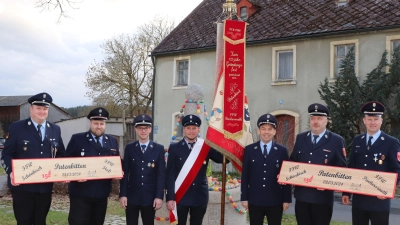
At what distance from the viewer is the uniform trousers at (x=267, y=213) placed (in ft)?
17.4

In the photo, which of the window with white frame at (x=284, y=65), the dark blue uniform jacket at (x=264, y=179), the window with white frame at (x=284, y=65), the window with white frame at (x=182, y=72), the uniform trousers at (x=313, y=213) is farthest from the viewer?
the window with white frame at (x=182, y=72)

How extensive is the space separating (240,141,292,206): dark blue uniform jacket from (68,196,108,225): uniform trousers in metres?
1.74

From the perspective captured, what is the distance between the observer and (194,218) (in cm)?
557

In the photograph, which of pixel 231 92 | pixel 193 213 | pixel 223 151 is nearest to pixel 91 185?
pixel 193 213

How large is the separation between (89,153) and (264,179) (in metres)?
2.16

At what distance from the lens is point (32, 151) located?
17.3 feet

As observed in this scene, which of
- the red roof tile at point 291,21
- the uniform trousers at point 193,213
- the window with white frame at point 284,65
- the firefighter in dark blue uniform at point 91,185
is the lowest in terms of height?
the uniform trousers at point 193,213

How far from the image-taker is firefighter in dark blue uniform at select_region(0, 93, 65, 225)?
17.0ft

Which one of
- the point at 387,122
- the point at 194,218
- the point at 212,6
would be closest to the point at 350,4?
the point at 387,122

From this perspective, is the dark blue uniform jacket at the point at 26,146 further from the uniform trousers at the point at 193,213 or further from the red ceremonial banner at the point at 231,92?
the red ceremonial banner at the point at 231,92

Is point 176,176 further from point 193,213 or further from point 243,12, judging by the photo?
point 243,12

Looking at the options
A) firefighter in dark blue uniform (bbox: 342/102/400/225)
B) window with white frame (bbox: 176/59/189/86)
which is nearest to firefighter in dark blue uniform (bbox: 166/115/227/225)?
firefighter in dark blue uniform (bbox: 342/102/400/225)

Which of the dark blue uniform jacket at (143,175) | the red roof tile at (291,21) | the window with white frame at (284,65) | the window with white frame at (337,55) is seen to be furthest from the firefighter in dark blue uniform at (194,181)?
the window with white frame at (284,65)

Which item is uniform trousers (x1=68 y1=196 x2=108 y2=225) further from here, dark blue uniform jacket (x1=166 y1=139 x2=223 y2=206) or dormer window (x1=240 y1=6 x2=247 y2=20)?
dormer window (x1=240 y1=6 x2=247 y2=20)
